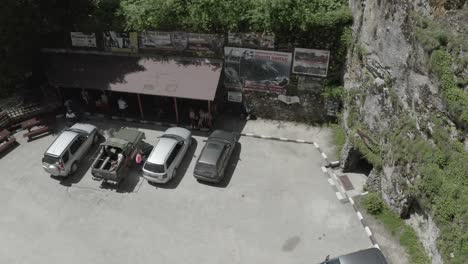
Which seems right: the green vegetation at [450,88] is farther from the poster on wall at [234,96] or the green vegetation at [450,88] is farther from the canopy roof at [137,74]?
the poster on wall at [234,96]

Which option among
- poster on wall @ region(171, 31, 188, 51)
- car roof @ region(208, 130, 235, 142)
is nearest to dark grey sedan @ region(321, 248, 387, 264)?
car roof @ region(208, 130, 235, 142)

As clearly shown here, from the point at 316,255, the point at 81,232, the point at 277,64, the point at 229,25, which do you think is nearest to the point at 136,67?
the point at 229,25

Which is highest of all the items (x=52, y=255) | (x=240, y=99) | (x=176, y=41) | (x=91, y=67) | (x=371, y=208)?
(x=176, y=41)

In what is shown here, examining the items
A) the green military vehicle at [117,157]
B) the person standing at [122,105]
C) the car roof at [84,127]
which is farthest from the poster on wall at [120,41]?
the green military vehicle at [117,157]

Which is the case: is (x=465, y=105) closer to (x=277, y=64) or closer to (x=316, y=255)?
(x=316, y=255)

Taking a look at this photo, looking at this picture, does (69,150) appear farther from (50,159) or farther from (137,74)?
(137,74)

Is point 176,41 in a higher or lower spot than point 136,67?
higher

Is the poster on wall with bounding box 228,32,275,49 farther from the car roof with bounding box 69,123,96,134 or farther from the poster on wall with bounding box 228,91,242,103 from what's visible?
the car roof with bounding box 69,123,96,134
